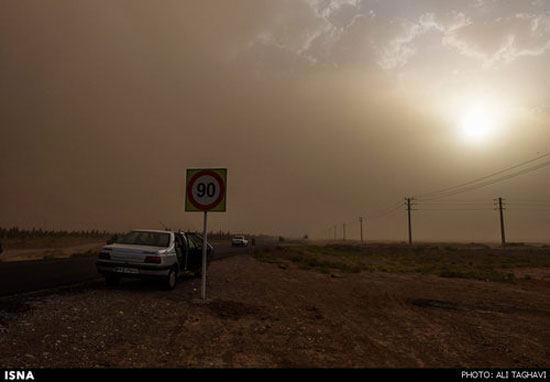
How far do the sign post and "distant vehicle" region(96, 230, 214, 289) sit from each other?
1704mm

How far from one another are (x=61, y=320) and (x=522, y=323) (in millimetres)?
9724

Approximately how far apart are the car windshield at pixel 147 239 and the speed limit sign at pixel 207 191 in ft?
7.89

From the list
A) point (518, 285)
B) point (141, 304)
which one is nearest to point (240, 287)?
point (141, 304)

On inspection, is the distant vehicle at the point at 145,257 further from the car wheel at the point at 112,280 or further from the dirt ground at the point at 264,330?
the dirt ground at the point at 264,330

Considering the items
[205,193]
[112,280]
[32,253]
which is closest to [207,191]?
[205,193]

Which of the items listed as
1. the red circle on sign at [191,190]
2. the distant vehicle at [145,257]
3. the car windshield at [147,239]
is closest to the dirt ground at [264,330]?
the distant vehicle at [145,257]

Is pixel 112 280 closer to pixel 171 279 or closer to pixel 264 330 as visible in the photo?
pixel 171 279

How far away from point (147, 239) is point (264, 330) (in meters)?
6.10

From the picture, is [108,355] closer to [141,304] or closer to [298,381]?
[298,381]

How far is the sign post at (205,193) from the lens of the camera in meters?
9.04

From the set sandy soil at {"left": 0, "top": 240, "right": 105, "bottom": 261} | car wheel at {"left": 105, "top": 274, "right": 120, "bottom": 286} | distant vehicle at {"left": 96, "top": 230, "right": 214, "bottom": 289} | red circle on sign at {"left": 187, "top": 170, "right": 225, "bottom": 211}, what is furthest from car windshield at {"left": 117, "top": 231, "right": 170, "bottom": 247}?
sandy soil at {"left": 0, "top": 240, "right": 105, "bottom": 261}

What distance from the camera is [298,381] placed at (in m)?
4.10

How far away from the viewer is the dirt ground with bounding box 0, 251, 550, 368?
16.0 feet

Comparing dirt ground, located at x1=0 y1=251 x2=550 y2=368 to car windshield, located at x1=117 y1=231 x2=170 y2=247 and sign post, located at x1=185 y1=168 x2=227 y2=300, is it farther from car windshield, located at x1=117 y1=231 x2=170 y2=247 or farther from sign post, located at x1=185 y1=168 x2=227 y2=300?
sign post, located at x1=185 y1=168 x2=227 y2=300
